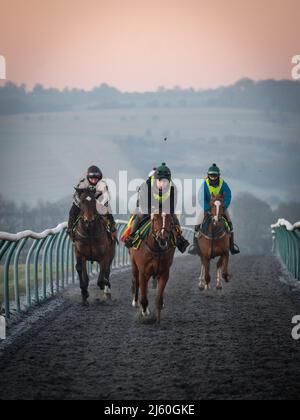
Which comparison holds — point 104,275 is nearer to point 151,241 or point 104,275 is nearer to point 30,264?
point 30,264

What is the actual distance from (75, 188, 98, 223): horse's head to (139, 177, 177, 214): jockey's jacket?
1.78 m

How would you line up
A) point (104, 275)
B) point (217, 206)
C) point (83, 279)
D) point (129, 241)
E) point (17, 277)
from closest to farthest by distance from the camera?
point (129, 241)
point (17, 277)
point (83, 279)
point (104, 275)
point (217, 206)

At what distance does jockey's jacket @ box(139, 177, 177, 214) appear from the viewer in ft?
34.3

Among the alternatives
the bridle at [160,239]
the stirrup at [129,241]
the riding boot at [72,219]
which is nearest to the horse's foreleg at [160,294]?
the bridle at [160,239]

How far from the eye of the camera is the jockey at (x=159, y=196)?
1048 centimetres

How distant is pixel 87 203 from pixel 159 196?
7.30 ft

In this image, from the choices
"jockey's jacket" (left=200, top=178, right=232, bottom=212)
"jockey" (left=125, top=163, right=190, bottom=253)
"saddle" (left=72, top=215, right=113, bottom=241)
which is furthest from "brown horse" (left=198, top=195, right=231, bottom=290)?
"jockey" (left=125, top=163, right=190, bottom=253)

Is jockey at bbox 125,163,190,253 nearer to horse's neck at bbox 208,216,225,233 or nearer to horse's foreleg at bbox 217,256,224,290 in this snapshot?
horse's neck at bbox 208,216,225,233

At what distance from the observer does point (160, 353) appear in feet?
27.9

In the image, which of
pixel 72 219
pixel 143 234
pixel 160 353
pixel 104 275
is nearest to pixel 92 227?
pixel 72 219

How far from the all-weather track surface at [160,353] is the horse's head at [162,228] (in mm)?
1137
